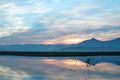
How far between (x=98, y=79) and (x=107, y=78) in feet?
2.32

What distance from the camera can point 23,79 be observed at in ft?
65.2

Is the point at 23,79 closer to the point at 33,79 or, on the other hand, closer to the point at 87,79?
the point at 33,79

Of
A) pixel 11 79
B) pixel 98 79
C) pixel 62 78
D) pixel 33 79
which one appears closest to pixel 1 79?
pixel 11 79

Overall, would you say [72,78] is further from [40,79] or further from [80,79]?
[40,79]

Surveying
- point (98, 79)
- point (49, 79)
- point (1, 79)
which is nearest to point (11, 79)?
point (1, 79)

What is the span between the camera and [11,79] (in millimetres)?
19516

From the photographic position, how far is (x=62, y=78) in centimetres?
2045

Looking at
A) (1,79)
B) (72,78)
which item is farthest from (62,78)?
(1,79)

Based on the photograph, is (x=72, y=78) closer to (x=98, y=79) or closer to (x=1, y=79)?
(x=98, y=79)

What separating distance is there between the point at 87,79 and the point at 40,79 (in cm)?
262

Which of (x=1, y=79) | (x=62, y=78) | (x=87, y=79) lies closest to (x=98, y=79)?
(x=87, y=79)

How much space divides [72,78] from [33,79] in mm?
2221

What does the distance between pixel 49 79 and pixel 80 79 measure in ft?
5.69

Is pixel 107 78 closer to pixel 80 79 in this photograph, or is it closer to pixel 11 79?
pixel 80 79
